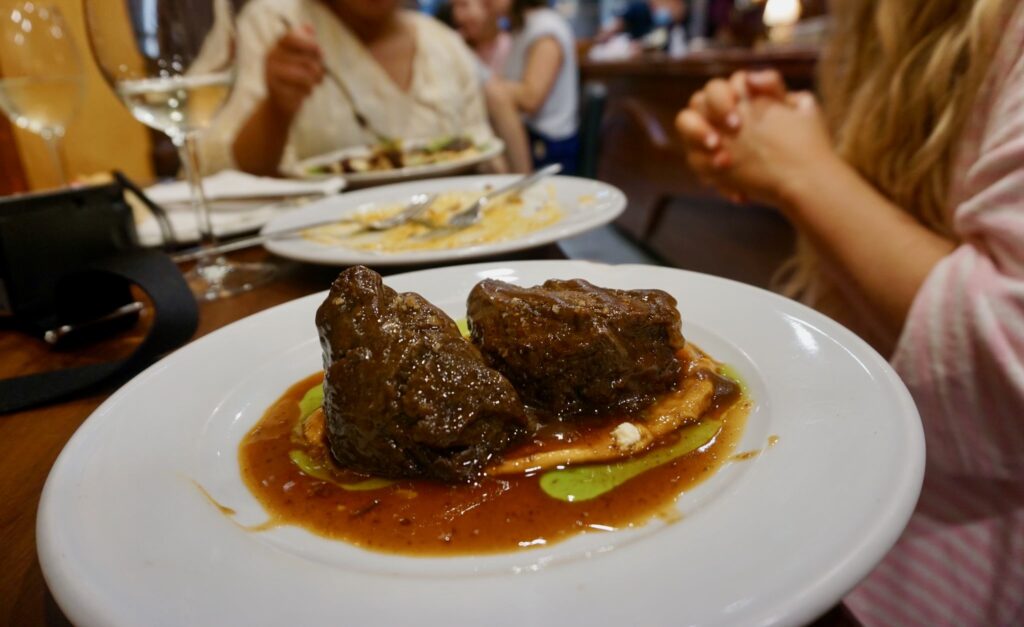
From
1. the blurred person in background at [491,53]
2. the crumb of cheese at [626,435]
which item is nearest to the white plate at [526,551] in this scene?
the crumb of cheese at [626,435]

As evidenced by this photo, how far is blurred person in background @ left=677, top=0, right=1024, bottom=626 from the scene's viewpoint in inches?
47.7

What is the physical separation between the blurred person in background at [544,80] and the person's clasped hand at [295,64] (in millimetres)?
4043

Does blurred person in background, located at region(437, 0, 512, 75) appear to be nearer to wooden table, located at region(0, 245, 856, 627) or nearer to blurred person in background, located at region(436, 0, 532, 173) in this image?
blurred person in background, located at region(436, 0, 532, 173)

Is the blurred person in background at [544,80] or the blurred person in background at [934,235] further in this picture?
the blurred person in background at [544,80]

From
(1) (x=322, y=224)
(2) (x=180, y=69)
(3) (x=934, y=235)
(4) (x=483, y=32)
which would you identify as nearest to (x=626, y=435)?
(3) (x=934, y=235)

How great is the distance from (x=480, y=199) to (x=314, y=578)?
1.57 metres

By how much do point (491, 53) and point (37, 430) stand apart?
911 cm

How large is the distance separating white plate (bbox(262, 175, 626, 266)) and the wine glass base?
0.32ft

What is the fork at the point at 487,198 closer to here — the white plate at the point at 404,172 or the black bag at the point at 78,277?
the white plate at the point at 404,172

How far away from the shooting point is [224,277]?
1.67 meters

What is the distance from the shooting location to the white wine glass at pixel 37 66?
219 centimetres

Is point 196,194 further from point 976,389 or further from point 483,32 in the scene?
point 483,32

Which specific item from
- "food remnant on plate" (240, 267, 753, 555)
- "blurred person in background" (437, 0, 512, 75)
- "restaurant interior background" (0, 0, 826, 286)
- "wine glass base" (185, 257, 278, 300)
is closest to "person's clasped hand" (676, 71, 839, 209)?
"food remnant on plate" (240, 267, 753, 555)

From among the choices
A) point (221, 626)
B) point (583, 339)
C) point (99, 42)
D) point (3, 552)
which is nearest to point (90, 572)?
point (221, 626)
